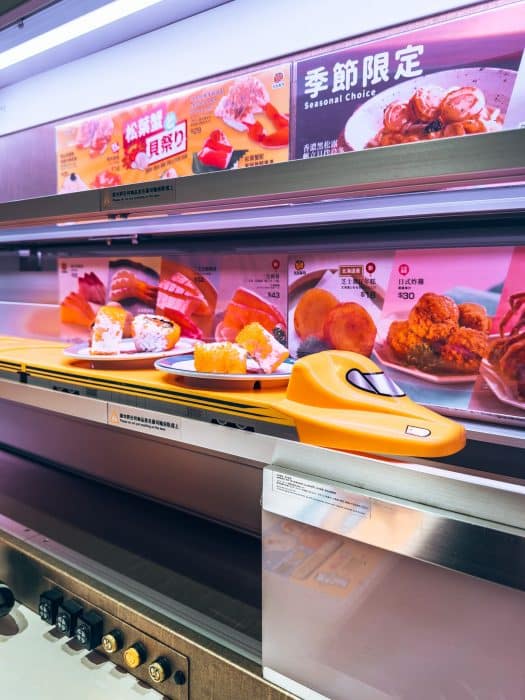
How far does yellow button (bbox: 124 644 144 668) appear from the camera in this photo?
3.48ft

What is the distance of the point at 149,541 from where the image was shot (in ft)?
4.56

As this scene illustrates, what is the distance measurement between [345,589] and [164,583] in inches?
22.1

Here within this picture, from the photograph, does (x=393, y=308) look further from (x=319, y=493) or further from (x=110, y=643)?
(x=110, y=643)

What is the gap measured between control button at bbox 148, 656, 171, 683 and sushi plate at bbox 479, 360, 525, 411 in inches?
33.1

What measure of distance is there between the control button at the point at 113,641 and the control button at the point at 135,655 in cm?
4

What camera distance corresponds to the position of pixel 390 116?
110cm

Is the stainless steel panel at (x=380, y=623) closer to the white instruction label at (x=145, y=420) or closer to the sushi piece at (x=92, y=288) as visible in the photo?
the white instruction label at (x=145, y=420)

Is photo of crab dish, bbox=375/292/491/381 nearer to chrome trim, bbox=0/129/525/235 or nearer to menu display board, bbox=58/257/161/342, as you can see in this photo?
chrome trim, bbox=0/129/525/235

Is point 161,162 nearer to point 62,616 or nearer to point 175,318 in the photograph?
point 175,318

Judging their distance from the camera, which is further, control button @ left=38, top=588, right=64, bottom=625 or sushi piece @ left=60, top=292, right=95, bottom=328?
sushi piece @ left=60, top=292, right=95, bottom=328

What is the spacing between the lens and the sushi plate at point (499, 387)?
40.0 inches

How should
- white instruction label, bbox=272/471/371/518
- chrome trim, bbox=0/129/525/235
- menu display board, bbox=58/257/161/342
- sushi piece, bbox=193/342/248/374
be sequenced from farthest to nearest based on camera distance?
menu display board, bbox=58/257/161/342, sushi piece, bbox=193/342/248/374, white instruction label, bbox=272/471/371/518, chrome trim, bbox=0/129/525/235

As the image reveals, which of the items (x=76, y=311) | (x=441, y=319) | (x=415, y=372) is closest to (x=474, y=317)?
(x=441, y=319)

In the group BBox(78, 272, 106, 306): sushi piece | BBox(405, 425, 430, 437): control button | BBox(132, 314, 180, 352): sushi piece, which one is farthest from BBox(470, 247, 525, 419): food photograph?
BBox(78, 272, 106, 306): sushi piece
